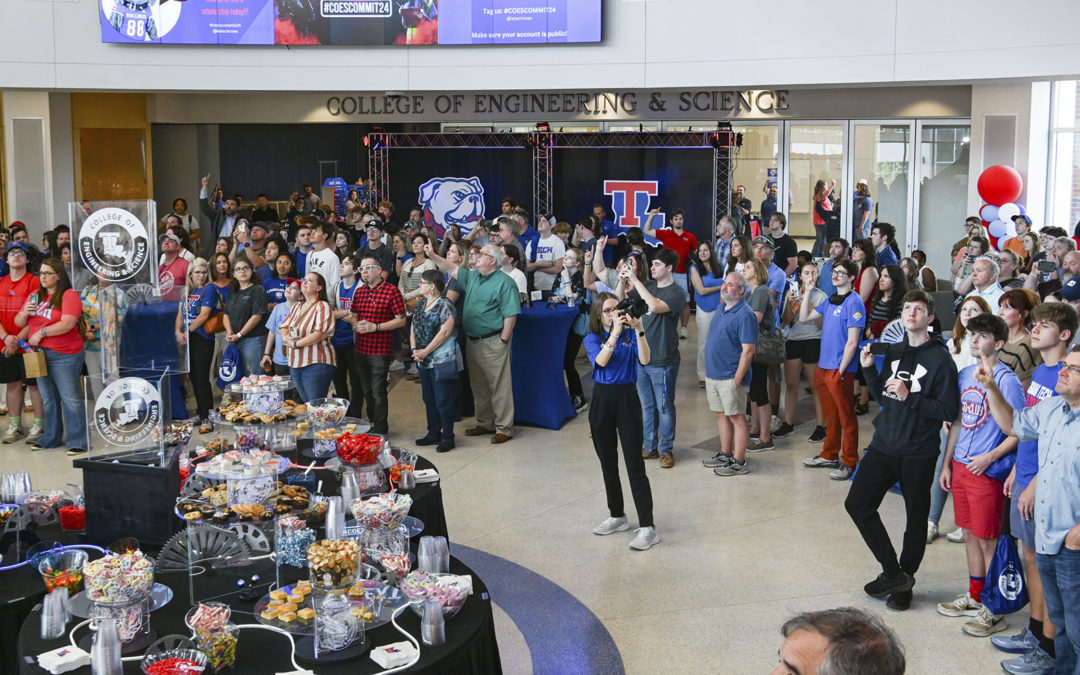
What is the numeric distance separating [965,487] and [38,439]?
7.21 meters

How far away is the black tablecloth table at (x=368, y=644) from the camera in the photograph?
371 centimetres

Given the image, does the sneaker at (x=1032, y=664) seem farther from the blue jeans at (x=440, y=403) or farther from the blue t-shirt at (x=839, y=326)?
the blue jeans at (x=440, y=403)

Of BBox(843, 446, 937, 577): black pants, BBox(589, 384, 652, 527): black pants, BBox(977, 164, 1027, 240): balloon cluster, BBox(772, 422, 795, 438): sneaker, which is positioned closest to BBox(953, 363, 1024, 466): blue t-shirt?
BBox(843, 446, 937, 577): black pants

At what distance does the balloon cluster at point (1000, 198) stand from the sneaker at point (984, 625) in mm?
8452

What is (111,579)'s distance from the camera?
4.01 metres

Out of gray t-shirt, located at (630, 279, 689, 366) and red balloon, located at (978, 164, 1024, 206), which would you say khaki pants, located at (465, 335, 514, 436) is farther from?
red balloon, located at (978, 164, 1024, 206)

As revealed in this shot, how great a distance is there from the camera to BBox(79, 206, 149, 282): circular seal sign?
542 centimetres

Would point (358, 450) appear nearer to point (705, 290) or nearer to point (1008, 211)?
point (705, 290)

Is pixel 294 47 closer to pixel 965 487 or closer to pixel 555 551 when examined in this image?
pixel 555 551

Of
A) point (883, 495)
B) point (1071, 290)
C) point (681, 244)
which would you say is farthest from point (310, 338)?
point (681, 244)

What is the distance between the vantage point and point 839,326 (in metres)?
7.89

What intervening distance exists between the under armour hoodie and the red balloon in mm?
8790

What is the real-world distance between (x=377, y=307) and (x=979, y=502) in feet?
→ 16.5

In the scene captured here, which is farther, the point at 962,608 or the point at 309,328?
the point at 309,328
